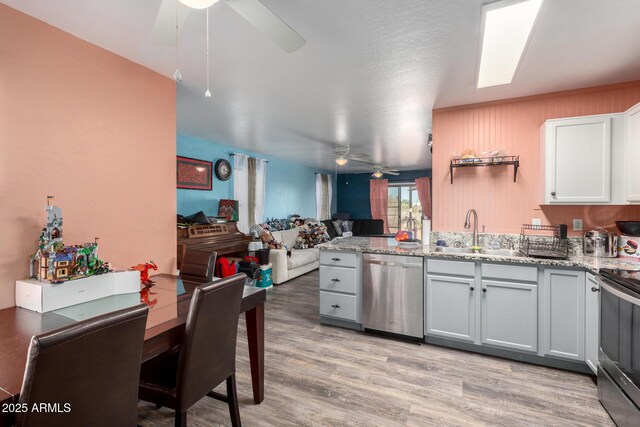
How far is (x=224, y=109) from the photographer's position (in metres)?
3.47

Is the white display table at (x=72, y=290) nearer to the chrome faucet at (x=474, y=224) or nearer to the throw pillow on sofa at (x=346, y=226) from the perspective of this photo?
the chrome faucet at (x=474, y=224)

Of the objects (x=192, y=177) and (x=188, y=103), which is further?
(x=192, y=177)

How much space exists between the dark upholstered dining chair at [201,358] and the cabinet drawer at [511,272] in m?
2.11

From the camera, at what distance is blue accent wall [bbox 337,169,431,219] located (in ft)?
32.0

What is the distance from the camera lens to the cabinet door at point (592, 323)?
7.09ft

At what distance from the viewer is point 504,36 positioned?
6.66 ft

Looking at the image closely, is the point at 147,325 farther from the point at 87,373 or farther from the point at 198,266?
the point at 198,266

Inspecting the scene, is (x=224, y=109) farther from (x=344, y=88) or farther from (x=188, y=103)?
(x=344, y=88)

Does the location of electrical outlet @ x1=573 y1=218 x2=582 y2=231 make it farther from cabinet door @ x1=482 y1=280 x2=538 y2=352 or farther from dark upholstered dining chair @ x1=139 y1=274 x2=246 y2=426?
dark upholstered dining chair @ x1=139 y1=274 x2=246 y2=426

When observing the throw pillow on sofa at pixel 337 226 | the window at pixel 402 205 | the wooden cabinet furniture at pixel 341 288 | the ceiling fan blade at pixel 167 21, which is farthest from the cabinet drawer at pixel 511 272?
the window at pixel 402 205

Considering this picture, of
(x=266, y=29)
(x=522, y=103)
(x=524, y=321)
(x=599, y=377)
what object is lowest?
(x=599, y=377)

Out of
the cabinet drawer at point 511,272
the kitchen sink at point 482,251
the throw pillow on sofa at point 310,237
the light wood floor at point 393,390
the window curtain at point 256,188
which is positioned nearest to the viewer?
the light wood floor at point 393,390

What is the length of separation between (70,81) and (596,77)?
4.02 metres

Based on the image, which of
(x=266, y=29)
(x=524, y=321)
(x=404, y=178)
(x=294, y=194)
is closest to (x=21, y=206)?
(x=266, y=29)
